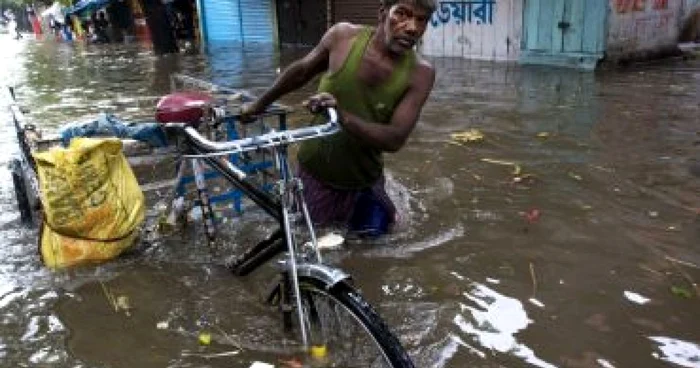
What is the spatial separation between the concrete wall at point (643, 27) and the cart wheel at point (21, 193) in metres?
10.6

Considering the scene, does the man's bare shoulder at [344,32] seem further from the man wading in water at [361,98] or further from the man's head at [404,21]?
the man's head at [404,21]

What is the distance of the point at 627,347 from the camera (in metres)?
3.37

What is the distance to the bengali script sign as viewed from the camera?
1441 cm

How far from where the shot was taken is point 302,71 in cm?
391

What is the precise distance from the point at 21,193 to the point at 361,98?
303 centimetres

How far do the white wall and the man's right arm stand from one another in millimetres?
10156

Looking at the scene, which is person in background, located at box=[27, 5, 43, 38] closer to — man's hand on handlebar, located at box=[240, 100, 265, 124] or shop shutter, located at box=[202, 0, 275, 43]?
shop shutter, located at box=[202, 0, 275, 43]

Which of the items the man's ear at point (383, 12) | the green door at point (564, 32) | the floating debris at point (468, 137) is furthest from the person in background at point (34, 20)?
the man's ear at point (383, 12)

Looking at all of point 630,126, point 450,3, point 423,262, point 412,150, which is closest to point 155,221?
point 423,262

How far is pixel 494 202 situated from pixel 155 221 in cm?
269

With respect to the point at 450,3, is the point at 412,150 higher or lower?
lower

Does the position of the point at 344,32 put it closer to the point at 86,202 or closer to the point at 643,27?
the point at 86,202

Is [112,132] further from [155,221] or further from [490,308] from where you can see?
[490,308]

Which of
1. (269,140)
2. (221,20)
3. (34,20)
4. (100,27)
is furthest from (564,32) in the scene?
(34,20)
